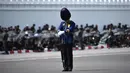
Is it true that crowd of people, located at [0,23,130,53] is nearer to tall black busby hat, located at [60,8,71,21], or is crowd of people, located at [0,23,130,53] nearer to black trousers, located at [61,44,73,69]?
black trousers, located at [61,44,73,69]

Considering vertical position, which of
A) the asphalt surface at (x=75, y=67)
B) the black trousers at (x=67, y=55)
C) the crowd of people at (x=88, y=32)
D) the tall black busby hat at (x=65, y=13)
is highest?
the tall black busby hat at (x=65, y=13)

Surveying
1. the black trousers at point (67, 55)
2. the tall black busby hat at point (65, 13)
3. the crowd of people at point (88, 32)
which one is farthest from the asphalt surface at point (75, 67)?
the crowd of people at point (88, 32)

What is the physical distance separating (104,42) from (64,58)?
58.9ft

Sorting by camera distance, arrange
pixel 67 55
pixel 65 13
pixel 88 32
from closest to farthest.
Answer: pixel 65 13
pixel 67 55
pixel 88 32

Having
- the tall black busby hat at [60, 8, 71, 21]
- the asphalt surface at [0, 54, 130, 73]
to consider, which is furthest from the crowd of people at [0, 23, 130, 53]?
the tall black busby hat at [60, 8, 71, 21]

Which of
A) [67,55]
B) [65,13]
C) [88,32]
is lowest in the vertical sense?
[88,32]

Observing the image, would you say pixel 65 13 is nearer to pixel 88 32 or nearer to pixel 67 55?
pixel 67 55

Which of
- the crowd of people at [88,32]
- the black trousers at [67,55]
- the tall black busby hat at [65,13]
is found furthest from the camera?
the crowd of people at [88,32]

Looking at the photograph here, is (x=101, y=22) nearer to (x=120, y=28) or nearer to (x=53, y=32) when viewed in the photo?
(x=120, y=28)

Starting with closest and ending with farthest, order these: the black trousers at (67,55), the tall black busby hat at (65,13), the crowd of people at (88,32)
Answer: the tall black busby hat at (65,13)
the black trousers at (67,55)
the crowd of people at (88,32)

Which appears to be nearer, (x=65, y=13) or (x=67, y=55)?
(x=65, y=13)

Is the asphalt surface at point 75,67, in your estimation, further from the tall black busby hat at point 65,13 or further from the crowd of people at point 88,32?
the crowd of people at point 88,32

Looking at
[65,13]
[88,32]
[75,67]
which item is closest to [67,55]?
[65,13]

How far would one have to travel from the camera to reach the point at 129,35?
30.2 m
